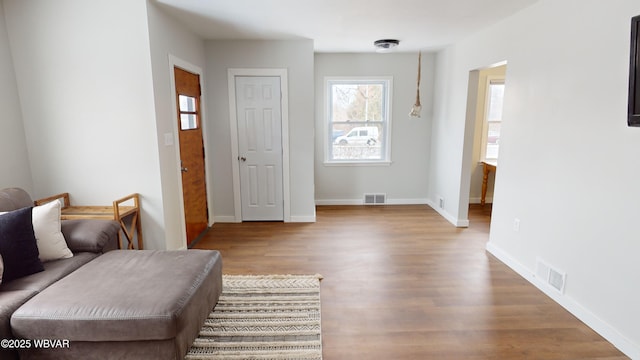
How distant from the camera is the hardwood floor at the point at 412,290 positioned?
2.04m

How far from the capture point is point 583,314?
2.28 metres

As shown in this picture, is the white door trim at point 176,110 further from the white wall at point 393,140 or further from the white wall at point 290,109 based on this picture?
the white wall at point 393,140

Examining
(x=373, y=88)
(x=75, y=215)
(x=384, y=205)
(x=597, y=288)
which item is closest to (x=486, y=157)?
(x=384, y=205)

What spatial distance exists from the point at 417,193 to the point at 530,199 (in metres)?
2.61

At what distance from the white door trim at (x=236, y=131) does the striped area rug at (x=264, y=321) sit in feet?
5.53

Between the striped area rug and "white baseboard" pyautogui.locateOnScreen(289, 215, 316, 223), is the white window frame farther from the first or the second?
the striped area rug

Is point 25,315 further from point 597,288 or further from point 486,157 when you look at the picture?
point 486,157

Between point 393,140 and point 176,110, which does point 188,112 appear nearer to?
point 176,110

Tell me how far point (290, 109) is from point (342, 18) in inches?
54.5

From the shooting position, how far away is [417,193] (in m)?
5.45

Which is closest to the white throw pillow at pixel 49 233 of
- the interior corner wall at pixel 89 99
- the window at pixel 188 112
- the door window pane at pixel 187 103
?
the interior corner wall at pixel 89 99

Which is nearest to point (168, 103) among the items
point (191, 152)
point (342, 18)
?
point (191, 152)

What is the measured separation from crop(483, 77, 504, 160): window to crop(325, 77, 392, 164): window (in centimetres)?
155

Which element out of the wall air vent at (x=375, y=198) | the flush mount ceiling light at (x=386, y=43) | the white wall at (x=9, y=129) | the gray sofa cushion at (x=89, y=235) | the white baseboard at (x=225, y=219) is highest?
the flush mount ceiling light at (x=386, y=43)
